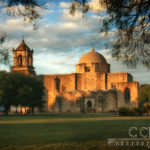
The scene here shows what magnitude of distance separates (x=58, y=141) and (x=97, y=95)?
1589 inches

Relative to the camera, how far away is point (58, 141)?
9.73 metres

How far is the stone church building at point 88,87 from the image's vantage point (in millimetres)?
49688

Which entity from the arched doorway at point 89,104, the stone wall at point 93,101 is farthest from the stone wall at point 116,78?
the arched doorway at point 89,104

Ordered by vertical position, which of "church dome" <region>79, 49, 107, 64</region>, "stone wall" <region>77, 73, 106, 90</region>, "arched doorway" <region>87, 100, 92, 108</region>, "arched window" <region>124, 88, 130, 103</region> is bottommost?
"arched doorway" <region>87, 100, 92, 108</region>

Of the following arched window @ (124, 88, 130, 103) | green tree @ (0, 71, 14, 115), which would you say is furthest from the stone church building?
green tree @ (0, 71, 14, 115)

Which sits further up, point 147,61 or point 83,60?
point 83,60

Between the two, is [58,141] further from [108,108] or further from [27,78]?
[108,108]

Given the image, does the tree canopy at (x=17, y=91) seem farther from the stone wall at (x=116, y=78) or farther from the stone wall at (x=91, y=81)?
the stone wall at (x=116, y=78)

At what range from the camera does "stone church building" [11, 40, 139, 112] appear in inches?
1956

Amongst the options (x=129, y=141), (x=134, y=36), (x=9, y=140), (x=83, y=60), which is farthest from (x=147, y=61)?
(x=83, y=60)

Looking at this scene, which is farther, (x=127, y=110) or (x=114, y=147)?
(x=127, y=110)

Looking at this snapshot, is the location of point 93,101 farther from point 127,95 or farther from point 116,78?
point 116,78

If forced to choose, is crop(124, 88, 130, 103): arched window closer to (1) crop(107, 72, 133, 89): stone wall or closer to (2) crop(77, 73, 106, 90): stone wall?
(1) crop(107, 72, 133, 89): stone wall

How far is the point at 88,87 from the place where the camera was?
191 feet
